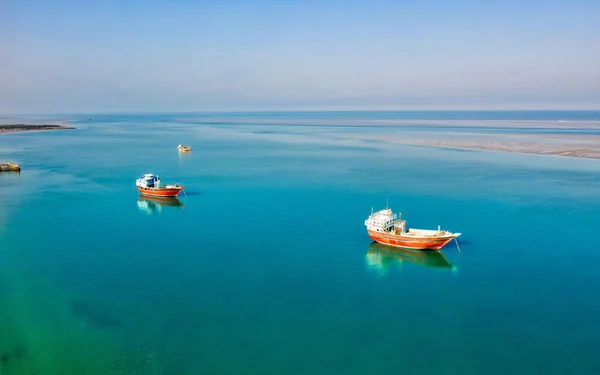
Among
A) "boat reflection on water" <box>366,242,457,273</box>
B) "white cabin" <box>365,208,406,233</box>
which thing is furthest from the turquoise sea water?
"white cabin" <box>365,208,406,233</box>

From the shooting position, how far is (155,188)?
2509 inches

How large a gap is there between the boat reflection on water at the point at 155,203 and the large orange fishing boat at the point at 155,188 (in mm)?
569

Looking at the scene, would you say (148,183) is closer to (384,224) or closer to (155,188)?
(155,188)

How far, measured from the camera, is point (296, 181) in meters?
74.6

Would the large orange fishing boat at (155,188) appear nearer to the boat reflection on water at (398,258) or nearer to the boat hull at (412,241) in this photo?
the boat hull at (412,241)

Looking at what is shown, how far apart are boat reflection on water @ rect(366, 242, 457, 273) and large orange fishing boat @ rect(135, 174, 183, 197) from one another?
104 ft

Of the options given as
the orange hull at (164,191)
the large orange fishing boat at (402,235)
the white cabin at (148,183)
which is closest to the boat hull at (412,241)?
the large orange fishing boat at (402,235)

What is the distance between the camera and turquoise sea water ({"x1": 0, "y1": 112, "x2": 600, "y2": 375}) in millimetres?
25641

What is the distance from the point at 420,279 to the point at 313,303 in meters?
10.1

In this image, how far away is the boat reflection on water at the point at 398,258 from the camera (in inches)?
1544

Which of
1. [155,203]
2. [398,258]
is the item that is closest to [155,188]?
[155,203]

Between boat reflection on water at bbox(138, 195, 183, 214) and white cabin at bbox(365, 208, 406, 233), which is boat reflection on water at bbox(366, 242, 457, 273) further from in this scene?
boat reflection on water at bbox(138, 195, 183, 214)

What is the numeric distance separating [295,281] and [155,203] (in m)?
33.5

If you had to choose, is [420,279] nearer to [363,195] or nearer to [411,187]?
[363,195]
